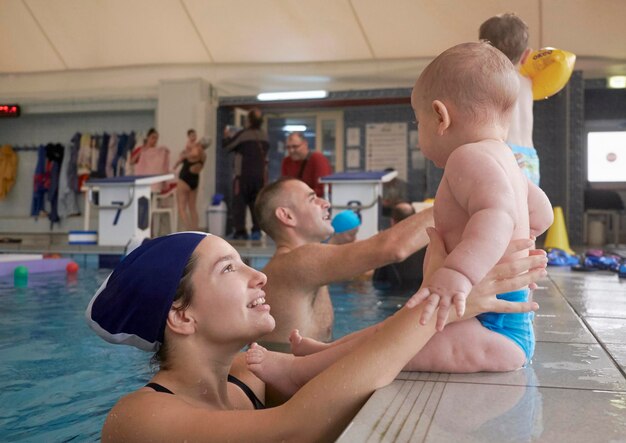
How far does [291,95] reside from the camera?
12.8m

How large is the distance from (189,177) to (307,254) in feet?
30.2

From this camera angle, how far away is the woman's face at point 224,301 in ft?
4.84

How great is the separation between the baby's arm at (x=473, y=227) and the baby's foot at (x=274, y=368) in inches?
19.1

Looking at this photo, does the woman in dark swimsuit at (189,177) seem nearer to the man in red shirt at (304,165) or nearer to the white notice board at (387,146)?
the man in red shirt at (304,165)

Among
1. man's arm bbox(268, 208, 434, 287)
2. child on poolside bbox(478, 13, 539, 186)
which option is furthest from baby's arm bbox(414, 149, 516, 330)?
child on poolside bbox(478, 13, 539, 186)

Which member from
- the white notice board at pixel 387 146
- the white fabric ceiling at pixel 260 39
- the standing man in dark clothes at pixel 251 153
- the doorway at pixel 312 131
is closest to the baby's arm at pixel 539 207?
the standing man in dark clothes at pixel 251 153

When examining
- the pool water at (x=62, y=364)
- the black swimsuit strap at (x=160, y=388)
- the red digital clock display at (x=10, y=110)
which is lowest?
the pool water at (x=62, y=364)

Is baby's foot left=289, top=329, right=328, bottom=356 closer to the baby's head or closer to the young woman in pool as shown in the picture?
the young woman in pool

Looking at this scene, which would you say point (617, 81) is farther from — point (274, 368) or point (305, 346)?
point (274, 368)

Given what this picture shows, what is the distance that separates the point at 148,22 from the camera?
12.0m

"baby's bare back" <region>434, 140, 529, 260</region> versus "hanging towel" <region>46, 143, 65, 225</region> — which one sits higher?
"hanging towel" <region>46, 143, 65, 225</region>

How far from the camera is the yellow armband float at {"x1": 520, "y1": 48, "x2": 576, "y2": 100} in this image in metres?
4.14

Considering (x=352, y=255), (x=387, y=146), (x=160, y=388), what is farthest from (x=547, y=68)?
(x=387, y=146)

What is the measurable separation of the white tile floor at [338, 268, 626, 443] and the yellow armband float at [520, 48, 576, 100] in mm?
2567
